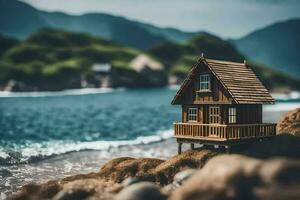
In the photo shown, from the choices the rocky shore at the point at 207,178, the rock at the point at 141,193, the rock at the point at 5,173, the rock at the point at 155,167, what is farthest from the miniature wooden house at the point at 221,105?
the rock at the point at 5,173

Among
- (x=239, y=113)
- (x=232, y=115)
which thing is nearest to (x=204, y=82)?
(x=232, y=115)

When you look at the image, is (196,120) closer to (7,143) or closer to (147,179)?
(147,179)

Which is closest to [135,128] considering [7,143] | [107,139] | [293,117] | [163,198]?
[107,139]

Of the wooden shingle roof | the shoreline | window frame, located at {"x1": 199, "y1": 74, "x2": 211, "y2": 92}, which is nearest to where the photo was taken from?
the wooden shingle roof

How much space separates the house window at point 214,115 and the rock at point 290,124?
20.8 ft

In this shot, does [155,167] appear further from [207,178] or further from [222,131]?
[207,178]

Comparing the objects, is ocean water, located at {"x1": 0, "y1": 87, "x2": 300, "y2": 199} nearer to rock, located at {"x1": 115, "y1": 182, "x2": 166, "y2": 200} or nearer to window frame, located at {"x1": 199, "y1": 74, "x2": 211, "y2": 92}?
window frame, located at {"x1": 199, "y1": 74, "x2": 211, "y2": 92}

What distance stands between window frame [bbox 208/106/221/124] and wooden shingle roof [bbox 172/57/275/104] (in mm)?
1648

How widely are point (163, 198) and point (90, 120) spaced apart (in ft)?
221

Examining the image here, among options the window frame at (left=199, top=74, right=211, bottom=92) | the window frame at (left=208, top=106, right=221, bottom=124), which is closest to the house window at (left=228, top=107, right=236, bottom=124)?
the window frame at (left=208, top=106, right=221, bottom=124)

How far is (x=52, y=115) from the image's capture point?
10031 centimetres

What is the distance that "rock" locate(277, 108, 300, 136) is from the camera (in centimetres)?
3556

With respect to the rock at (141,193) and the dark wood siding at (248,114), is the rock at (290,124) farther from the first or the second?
the rock at (141,193)

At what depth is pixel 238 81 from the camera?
32.9 metres
